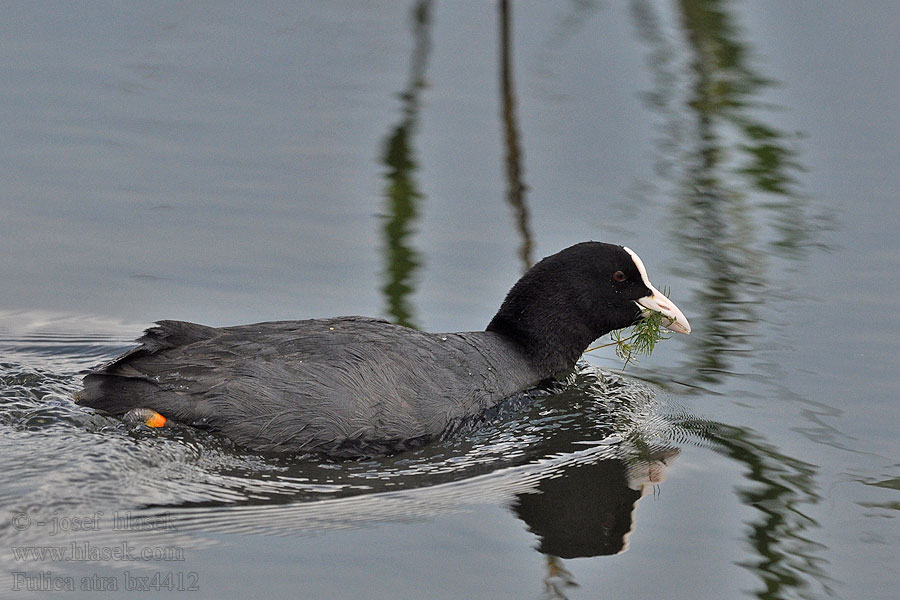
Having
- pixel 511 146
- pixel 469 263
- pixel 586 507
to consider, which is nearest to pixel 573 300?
pixel 469 263

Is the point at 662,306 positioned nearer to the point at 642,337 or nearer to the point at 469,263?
the point at 642,337

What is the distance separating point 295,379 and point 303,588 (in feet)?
4.32

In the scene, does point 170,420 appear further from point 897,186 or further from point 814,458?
point 897,186

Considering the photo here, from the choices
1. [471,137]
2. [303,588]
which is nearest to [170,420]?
[303,588]

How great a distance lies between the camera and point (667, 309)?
650cm

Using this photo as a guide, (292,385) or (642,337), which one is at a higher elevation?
(292,385)

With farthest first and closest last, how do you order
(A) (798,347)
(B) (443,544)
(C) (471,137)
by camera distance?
(C) (471,137) → (A) (798,347) → (B) (443,544)

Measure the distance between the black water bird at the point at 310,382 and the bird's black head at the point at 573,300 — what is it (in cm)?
31

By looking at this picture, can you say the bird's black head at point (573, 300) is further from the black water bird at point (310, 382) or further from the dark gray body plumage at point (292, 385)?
the dark gray body plumage at point (292, 385)

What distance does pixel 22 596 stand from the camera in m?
4.08

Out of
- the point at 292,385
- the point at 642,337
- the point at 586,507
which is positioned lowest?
the point at 586,507

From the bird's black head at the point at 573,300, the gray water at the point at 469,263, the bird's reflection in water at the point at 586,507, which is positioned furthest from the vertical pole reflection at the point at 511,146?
the bird's reflection in water at the point at 586,507

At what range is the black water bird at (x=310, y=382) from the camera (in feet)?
17.6

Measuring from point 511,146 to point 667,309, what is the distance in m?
2.69
